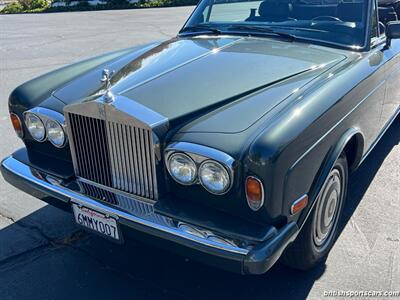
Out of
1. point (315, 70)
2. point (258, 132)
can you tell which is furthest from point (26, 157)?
point (315, 70)

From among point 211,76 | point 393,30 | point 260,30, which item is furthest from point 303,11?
point 211,76

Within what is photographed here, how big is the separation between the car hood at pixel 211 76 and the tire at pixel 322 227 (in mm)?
639

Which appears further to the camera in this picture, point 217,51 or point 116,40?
point 116,40

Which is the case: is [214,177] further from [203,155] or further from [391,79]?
[391,79]

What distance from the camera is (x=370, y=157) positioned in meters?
4.43

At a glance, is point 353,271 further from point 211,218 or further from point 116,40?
point 116,40

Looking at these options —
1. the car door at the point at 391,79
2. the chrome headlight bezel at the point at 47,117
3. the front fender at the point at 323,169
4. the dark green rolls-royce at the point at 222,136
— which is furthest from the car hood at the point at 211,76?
the car door at the point at 391,79

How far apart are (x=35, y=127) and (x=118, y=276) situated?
112 centimetres

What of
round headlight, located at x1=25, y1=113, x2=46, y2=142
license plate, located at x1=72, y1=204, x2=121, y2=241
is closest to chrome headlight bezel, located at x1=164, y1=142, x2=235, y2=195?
license plate, located at x1=72, y1=204, x2=121, y2=241

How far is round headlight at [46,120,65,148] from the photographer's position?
2.76 meters

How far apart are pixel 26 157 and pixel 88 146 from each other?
26.3 inches

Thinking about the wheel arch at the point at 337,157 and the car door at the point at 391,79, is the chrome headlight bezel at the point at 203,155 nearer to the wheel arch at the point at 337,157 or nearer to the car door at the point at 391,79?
the wheel arch at the point at 337,157

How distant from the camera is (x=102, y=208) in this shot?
2434 millimetres

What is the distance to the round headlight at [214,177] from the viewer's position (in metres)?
2.15
